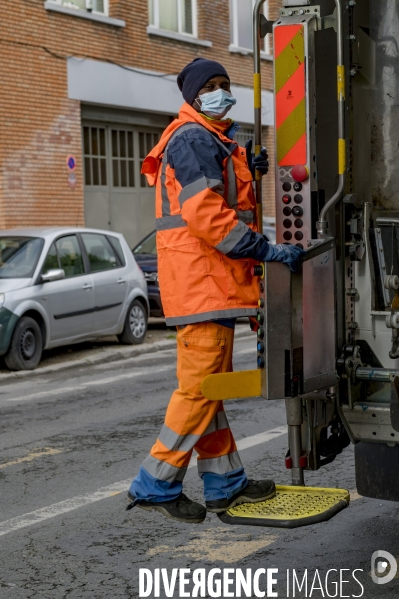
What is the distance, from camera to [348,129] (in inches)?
186

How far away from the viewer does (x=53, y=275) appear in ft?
40.7

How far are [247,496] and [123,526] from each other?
3.04ft

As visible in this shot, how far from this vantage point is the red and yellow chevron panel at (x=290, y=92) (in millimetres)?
4629

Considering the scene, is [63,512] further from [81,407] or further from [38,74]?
[38,74]

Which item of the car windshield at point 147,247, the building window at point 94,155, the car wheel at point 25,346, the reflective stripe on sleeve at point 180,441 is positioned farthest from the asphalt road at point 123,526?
the building window at point 94,155

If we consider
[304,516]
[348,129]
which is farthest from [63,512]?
[348,129]

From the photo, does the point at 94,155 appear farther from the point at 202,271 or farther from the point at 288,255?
the point at 288,255

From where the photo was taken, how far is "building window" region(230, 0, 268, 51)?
24062mm

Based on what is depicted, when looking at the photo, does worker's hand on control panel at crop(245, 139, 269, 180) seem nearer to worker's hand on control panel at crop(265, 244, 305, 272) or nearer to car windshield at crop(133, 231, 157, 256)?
worker's hand on control panel at crop(265, 244, 305, 272)

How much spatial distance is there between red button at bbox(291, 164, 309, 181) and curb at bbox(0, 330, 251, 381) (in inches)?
299

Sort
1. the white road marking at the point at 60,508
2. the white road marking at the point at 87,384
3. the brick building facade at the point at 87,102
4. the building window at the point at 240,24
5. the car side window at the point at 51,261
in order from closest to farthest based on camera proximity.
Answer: the white road marking at the point at 60,508 < the white road marking at the point at 87,384 < the car side window at the point at 51,261 < the brick building facade at the point at 87,102 < the building window at the point at 240,24

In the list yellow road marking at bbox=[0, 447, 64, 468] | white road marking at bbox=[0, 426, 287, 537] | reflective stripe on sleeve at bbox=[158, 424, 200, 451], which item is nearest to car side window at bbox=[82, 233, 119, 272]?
yellow road marking at bbox=[0, 447, 64, 468]

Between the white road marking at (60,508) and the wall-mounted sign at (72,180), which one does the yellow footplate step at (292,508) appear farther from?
the wall-mounted sign at (72,180)

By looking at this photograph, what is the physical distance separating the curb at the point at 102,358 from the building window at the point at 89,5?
7.06 meters
